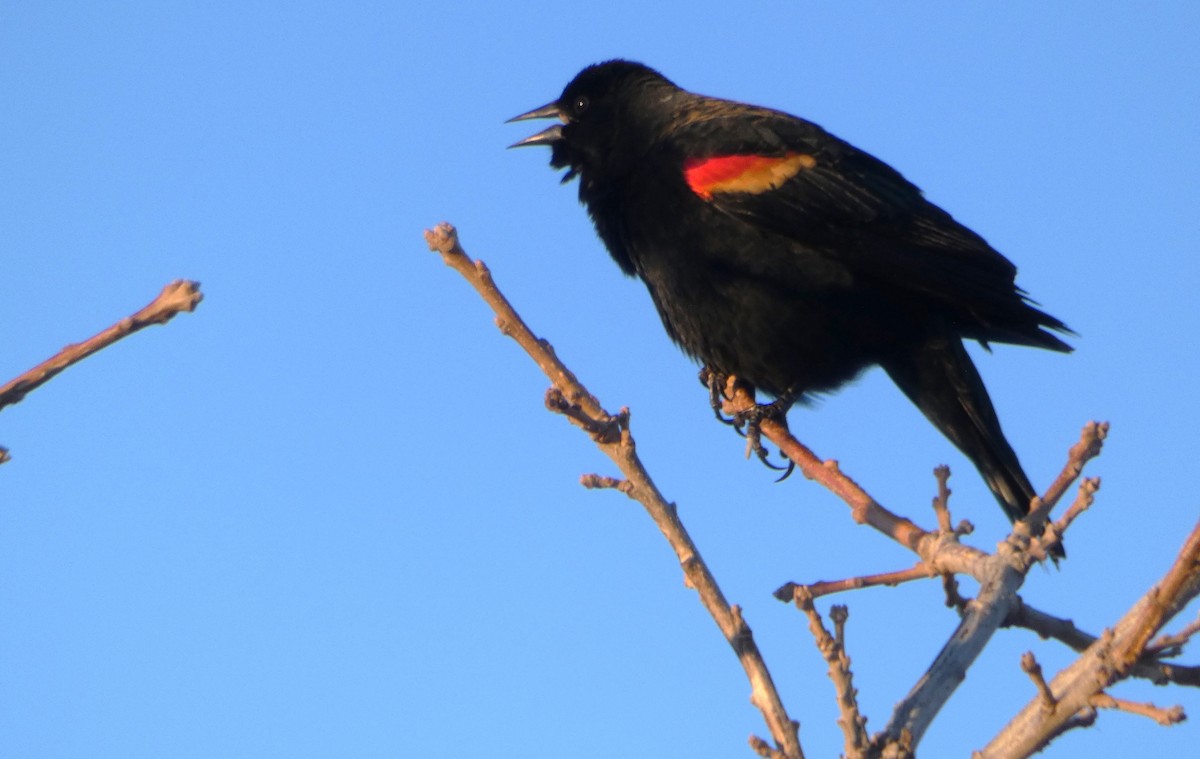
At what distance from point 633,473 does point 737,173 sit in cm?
249

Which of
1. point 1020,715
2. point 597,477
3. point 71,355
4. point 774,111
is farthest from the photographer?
point 774,111

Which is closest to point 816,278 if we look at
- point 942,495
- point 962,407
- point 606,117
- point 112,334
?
point 962,407

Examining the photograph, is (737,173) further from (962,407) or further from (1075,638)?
(1075,638)

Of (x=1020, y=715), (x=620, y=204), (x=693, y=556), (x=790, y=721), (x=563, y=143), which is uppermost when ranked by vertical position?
(x=563, y=143)

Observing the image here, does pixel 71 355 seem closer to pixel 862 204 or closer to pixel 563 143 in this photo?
pixel 862 204

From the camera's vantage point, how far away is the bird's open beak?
5582mm

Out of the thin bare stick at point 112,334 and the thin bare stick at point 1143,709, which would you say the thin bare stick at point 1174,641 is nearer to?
the thin bare stick at point 1143,709

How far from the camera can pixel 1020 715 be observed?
193cm

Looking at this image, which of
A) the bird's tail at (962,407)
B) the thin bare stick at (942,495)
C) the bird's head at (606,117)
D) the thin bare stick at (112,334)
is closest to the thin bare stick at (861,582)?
the thin bare stick at (942,495)

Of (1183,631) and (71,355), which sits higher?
(71,355)

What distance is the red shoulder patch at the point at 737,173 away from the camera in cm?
466

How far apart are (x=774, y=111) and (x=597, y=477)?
3024mm

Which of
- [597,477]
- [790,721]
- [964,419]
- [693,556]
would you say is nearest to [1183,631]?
[790,721]

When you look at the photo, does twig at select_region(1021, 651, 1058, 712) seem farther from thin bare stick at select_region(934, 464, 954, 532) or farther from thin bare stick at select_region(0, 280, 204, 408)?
thin bare stick at select_region(0, 280, 204, 408)
